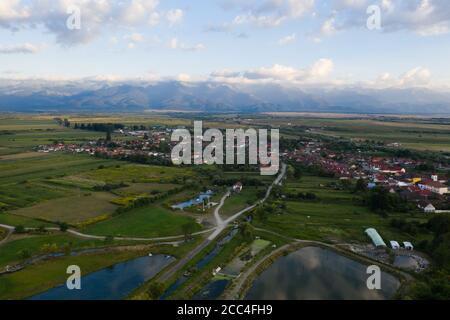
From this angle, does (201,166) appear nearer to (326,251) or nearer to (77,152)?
(77,152)

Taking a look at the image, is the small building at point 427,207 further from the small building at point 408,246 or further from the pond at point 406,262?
the pond at point 406,262

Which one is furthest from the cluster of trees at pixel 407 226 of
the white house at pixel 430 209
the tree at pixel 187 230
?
the tree at pixel 187 230

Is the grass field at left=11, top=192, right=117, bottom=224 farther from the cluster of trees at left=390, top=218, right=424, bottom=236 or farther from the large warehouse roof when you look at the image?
the cluster of trees at left=390, top=218, right=424, bottom=236

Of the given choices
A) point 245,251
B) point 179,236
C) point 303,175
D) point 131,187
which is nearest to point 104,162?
point 131,187

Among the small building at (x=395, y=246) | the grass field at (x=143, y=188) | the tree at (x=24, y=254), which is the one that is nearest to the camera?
the tree at (x=24, y=254)

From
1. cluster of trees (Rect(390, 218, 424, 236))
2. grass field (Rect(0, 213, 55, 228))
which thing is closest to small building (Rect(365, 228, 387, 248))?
cluster of trees (Rect(390, 218, 424, 236))

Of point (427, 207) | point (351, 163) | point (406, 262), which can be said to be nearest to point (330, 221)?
point (406, 262)
